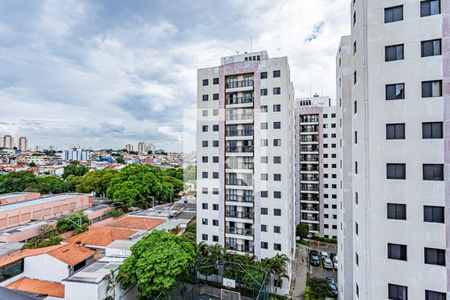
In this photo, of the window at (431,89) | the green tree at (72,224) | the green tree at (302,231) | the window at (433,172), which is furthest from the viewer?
the green tree at (302,231)

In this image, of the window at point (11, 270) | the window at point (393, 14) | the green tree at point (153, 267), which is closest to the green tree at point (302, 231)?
the green tree at point (153, 267)

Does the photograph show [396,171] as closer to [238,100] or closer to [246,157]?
[246,157]

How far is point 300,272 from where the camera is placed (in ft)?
49.4

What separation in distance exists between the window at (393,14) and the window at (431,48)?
1003 mm

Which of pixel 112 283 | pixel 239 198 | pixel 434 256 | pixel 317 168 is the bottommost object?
pixel 112 283

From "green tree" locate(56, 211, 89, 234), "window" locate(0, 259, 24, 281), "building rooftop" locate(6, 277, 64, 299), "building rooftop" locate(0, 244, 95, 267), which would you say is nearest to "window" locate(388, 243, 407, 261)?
"building rooftop" locate(6, 277, 64, 299)

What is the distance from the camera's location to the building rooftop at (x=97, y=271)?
920 centimetres

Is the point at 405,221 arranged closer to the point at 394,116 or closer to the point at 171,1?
the point at 394,116

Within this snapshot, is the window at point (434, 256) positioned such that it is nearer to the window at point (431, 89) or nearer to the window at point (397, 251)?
the window at point (397, 251)

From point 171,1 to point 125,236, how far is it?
12.8 meters

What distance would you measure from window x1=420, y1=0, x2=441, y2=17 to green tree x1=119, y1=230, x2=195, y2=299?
37.0 feet

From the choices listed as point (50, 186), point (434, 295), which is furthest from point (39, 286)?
point (50, 186)

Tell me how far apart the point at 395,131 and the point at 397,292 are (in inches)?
175

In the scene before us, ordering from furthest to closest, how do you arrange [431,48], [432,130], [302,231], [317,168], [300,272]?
[317,168]
[302,231]
[300,272]
[431,48]
[432,130]
